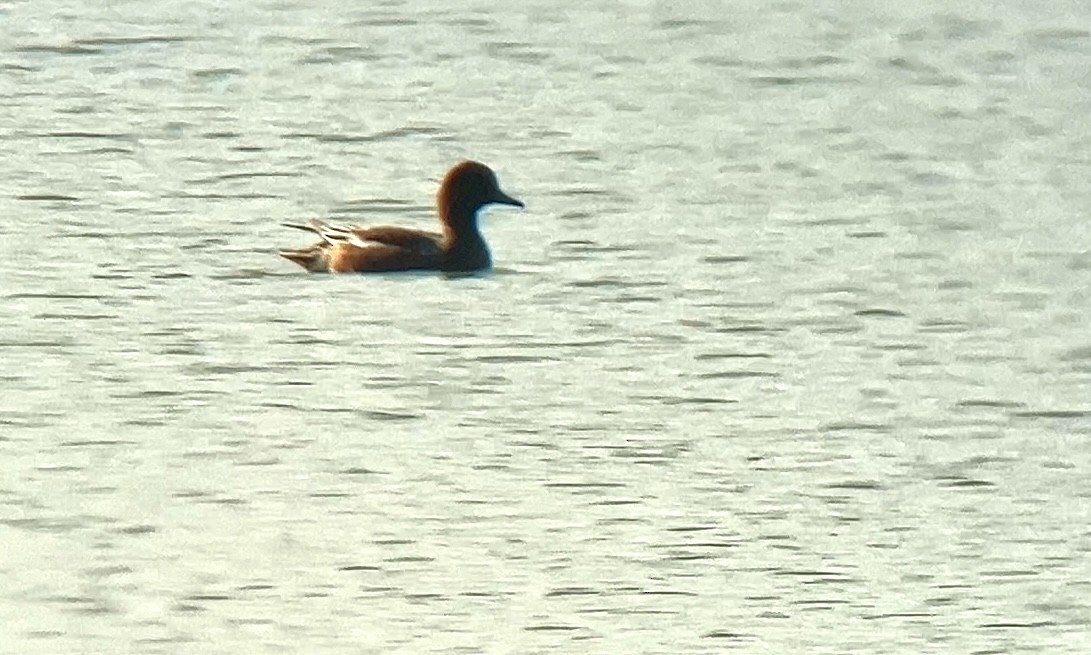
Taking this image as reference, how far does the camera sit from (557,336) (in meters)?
11.3

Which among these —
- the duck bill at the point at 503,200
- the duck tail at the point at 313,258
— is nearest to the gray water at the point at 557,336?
the duck tail at the point at 313,258

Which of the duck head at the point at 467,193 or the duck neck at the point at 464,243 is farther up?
the duck head at the point at 467,193

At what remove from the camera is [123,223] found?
12.9 metres

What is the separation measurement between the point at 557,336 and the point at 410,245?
1.55m

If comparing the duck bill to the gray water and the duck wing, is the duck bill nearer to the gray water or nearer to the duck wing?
the gray water

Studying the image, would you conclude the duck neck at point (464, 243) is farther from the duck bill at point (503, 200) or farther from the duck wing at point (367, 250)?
the duck bill at point (503, 200)

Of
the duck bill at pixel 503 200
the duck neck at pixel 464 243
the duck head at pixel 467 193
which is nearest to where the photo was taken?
the duck neck at pixel 464 243

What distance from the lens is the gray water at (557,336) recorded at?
27.7 feet

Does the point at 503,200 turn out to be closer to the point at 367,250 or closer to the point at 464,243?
the point at 464,243

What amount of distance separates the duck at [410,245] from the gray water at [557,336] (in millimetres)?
94

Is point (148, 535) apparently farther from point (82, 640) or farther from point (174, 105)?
point (174, 105)

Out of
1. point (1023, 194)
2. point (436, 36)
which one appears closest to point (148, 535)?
point (1023, 194)

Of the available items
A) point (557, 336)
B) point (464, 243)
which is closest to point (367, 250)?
point (464, 243)

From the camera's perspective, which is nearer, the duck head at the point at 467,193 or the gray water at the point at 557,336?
the gray water at the point at 557,336
